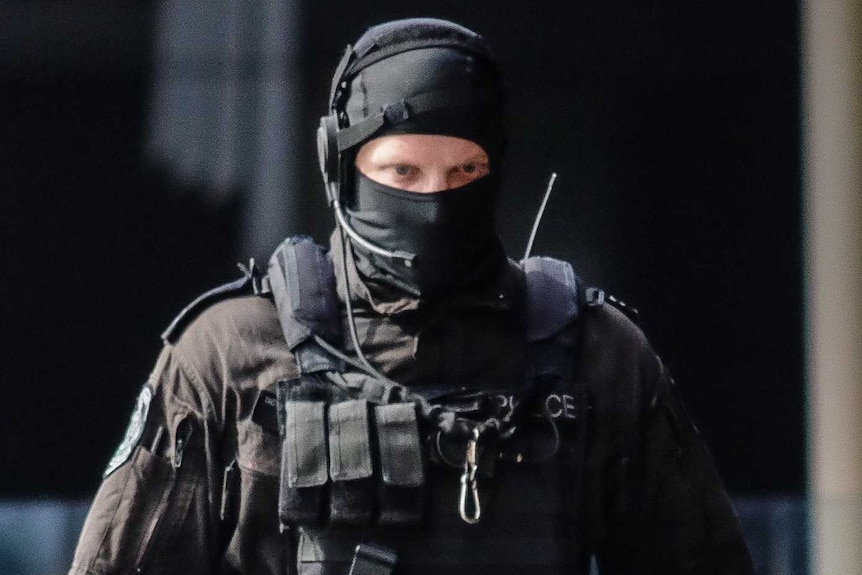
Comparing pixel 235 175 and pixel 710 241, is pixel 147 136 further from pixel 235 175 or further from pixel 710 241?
pixel 710 241

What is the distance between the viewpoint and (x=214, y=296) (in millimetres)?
2113

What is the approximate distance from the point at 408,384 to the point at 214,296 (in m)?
0.29

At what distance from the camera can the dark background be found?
331 centimetres

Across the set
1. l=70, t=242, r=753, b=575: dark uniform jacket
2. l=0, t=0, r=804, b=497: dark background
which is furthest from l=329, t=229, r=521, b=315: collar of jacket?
l=0, t=0, r=804, b=497: dark background

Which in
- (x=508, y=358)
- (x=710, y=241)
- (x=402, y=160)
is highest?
(x=402, y=160)

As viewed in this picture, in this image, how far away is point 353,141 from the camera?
2084mm

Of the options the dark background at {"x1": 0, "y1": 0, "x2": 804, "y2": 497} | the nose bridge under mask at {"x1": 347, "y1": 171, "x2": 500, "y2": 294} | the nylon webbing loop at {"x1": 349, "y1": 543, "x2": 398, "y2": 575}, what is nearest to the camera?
the nylon webbing loop at {"x1": 349, "y1": 543, "x2": 398, "y2": 575}

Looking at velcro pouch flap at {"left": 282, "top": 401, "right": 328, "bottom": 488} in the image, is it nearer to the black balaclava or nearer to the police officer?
the police officer

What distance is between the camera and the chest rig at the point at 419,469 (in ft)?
6.40

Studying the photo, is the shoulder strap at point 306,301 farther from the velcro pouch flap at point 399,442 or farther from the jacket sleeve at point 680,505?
the jacket sleeve at point 680,505

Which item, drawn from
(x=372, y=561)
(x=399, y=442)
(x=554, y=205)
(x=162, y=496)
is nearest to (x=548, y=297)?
(x=399, y=442)

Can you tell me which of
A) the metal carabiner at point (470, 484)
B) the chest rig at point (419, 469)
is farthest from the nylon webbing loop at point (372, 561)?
the metal carabiner at point (470, 484)

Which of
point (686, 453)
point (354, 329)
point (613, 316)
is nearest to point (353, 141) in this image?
point (354, 329)

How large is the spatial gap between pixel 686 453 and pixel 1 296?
1.75m
